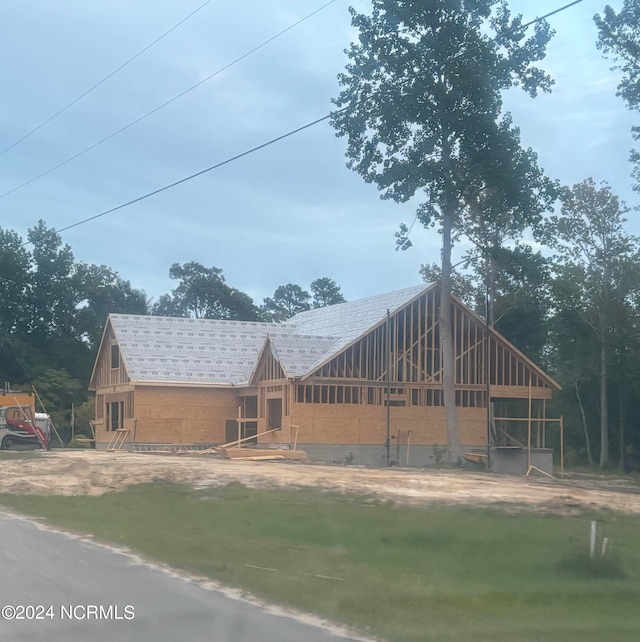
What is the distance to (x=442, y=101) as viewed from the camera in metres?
34.6

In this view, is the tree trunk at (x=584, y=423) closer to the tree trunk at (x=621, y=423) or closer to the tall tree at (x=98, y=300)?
the tree trunk at (x=621, y=423)

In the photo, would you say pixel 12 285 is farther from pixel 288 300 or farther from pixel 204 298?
pixel 288 300

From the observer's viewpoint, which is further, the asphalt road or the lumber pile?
the lumber pile

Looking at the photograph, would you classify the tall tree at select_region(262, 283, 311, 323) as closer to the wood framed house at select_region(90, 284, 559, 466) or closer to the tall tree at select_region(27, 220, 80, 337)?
the tall tree at select_region(27, 220, 80, 337)

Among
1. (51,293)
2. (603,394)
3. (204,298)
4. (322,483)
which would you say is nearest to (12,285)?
(51,293)

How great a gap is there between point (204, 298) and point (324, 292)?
79.3 feet

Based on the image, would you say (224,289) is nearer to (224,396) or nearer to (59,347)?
(59,347)

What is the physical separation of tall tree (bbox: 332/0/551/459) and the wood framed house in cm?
417

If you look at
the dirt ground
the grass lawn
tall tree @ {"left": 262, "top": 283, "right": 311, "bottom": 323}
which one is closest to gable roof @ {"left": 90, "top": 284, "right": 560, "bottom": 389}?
the dirt ground

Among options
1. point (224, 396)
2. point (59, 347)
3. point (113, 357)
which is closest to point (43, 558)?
point (224, 396)

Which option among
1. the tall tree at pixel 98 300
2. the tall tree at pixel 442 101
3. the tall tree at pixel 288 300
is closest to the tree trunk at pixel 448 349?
the tall tree at pixel 442 101

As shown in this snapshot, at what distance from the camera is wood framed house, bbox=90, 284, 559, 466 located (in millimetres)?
38656

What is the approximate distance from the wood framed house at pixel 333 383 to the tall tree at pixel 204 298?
40.2 meters

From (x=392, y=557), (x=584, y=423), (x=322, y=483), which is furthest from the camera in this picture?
(x=584, y=423)
